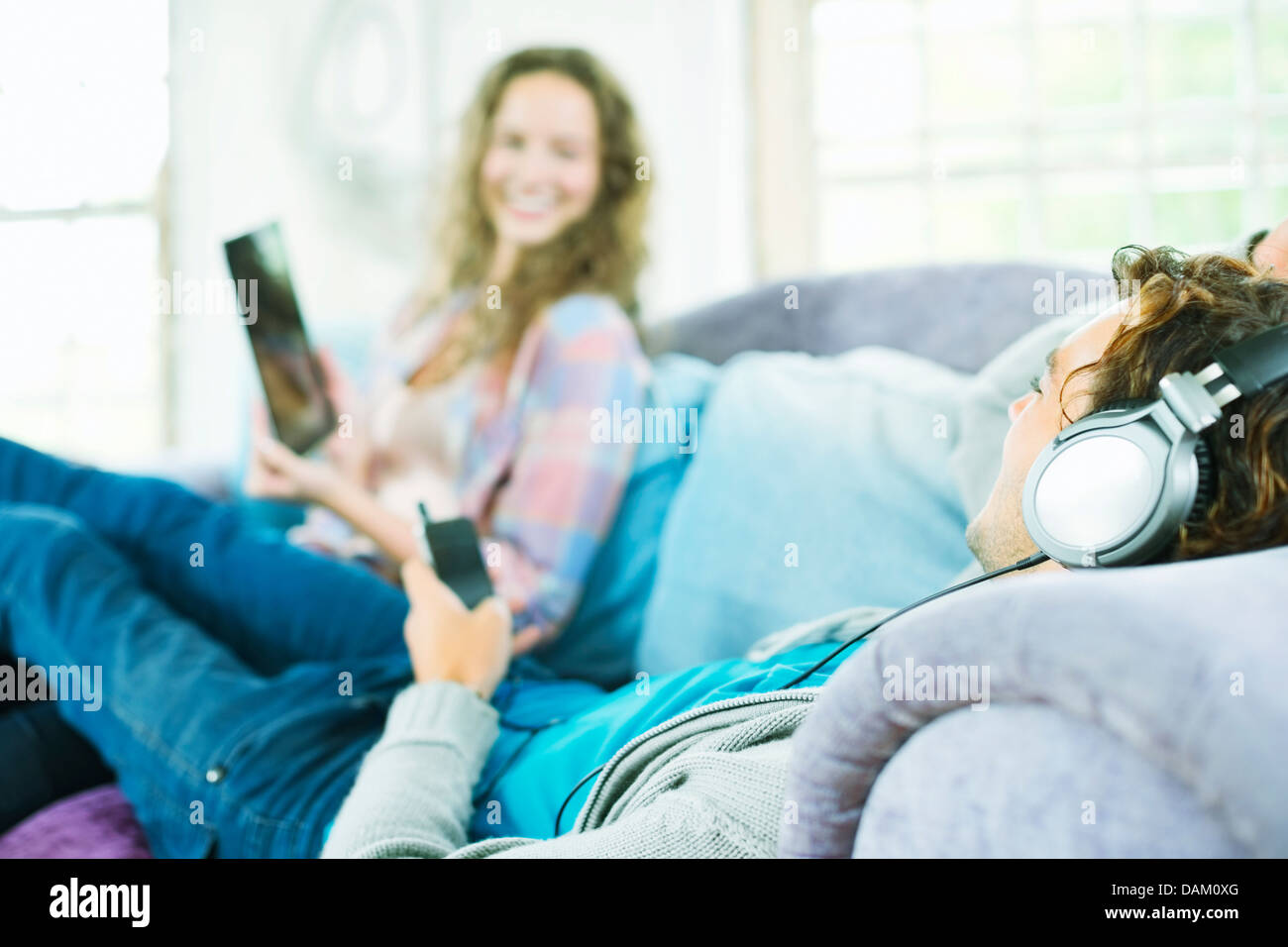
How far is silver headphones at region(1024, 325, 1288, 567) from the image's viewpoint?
0.45 m

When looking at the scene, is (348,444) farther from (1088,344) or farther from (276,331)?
(1088,344)

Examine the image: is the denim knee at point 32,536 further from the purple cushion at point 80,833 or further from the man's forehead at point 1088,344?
the man's forehead at point 1088,344

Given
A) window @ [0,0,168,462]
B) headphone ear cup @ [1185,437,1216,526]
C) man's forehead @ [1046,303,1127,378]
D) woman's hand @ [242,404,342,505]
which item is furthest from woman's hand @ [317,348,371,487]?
window @ [0,0,168,462]

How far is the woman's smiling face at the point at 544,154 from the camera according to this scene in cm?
139

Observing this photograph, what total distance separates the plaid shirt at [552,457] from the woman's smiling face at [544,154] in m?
0.18

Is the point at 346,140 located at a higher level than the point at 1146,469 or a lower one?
higher

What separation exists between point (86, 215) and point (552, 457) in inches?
87.5

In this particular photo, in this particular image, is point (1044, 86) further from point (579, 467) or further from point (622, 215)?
point (579, 467)

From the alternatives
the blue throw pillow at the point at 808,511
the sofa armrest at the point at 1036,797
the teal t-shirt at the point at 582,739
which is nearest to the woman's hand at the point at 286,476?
the blue throw pillow at the point at 808,511

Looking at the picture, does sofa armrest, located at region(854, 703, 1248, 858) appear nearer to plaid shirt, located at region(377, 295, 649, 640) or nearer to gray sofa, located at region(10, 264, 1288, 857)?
gray sofa, located at region(10, 264, 1288, 857)

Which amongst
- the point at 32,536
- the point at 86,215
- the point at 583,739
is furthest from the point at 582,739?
the point at 86,215

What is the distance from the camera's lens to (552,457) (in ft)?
3.89
